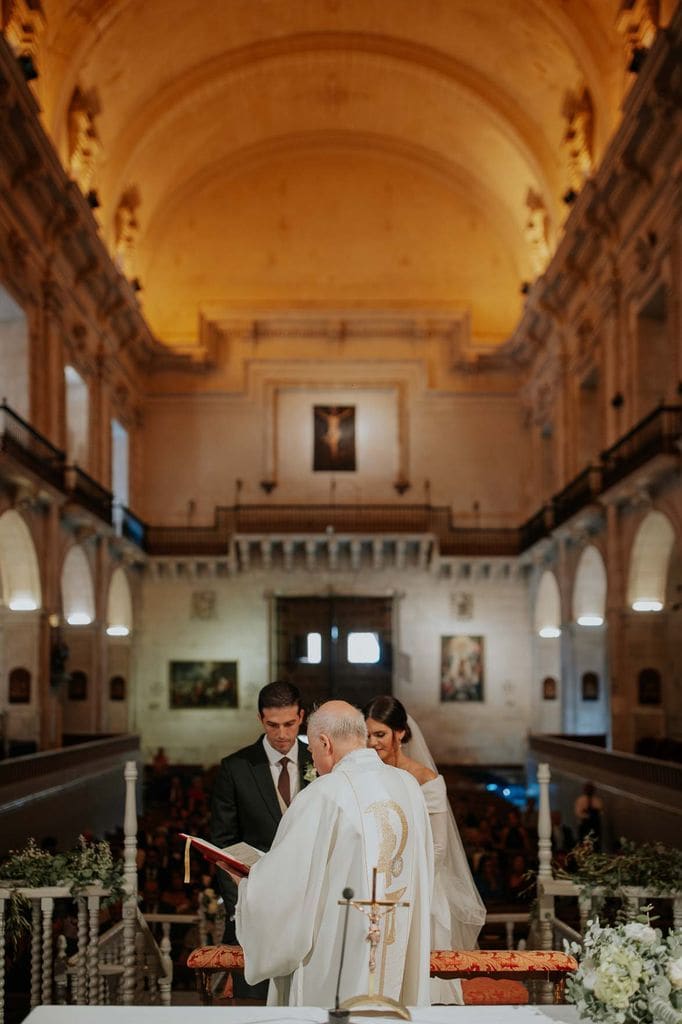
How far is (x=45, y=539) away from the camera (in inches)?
786

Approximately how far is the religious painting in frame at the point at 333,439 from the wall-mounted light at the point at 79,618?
803cm

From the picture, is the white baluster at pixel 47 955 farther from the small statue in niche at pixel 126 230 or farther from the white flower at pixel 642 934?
the small statue in niche at pixel 126 230

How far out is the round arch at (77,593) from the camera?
23.4 m

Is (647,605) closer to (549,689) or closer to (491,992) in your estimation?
(549,689)

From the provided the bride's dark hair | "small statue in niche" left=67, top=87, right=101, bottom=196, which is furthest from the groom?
"small statue in niche" left=67, top=87, right=101, bottom=196

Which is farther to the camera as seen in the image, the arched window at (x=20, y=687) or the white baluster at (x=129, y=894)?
the arched window at (x=20, y=687)

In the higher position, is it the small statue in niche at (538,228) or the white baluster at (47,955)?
the small statue in niche at (538,228)

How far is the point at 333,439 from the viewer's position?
96.3 ft

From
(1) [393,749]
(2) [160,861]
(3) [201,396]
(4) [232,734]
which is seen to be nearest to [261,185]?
(3) [201,396]

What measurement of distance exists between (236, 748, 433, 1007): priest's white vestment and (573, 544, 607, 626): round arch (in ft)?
62.2

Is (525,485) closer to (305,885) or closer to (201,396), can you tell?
(201,396)

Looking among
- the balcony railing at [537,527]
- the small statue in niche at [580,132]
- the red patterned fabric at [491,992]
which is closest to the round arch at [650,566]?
the balcony railing at [537,527]

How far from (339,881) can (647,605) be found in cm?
1604

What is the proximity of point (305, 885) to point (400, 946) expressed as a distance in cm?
56
